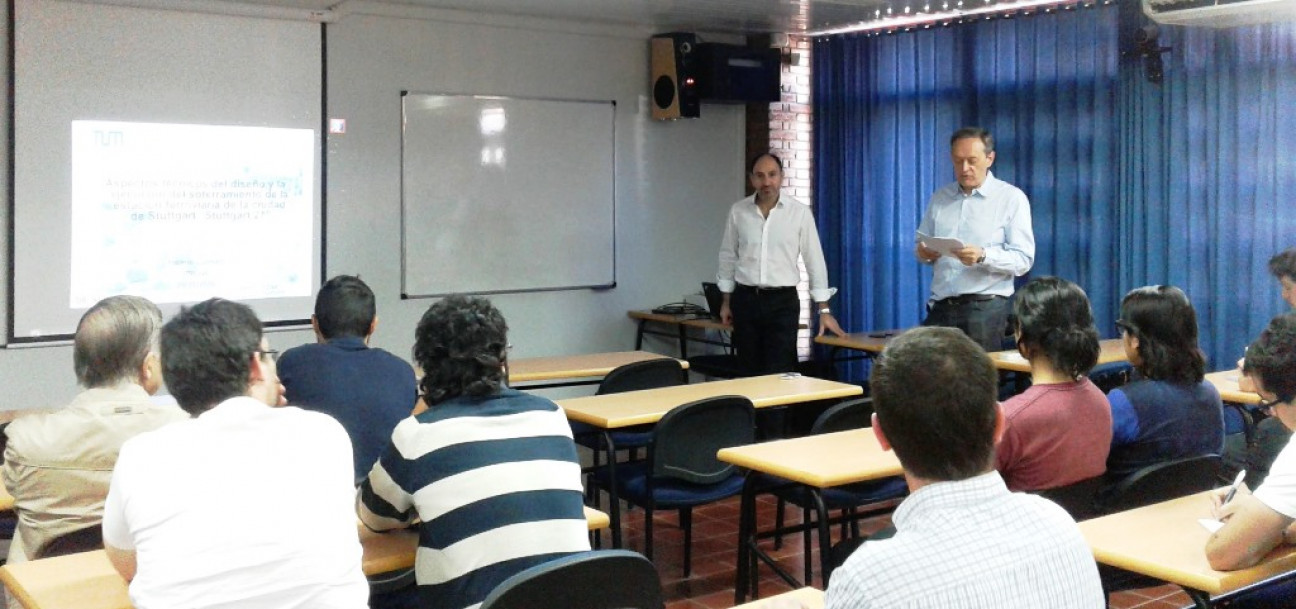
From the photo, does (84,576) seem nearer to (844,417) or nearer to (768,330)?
(844,417)

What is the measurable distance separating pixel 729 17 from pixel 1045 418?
192 inches

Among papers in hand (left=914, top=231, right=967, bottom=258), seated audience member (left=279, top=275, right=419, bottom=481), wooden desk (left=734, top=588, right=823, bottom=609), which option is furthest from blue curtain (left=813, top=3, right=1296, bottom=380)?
wooden desk (left=734, top=588, right=823, bottom=609)

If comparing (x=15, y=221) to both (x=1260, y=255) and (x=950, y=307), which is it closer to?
(x=950, y=307)

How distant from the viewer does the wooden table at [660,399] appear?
4.37 meters

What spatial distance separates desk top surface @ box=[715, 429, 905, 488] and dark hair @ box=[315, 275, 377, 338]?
1.22 metres

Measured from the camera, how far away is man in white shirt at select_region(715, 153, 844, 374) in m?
6.78

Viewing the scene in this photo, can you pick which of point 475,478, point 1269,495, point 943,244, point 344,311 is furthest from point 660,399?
point 1269,495

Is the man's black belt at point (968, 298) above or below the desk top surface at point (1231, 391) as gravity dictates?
above

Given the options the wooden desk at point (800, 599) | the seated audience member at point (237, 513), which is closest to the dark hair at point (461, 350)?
the seated audience member at point (237, 513)

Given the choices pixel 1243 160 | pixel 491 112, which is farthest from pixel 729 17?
pixel 1243 160

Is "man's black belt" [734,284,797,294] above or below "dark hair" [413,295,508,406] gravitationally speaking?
above

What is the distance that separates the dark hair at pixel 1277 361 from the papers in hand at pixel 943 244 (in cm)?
291

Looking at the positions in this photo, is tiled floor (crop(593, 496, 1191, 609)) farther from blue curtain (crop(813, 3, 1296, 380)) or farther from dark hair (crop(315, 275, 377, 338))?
blue curtain (crop(813, 3, 1296, 380))

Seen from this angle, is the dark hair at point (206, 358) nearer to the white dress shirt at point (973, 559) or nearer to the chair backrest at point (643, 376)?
the white dress shirt at point (973, 559)
